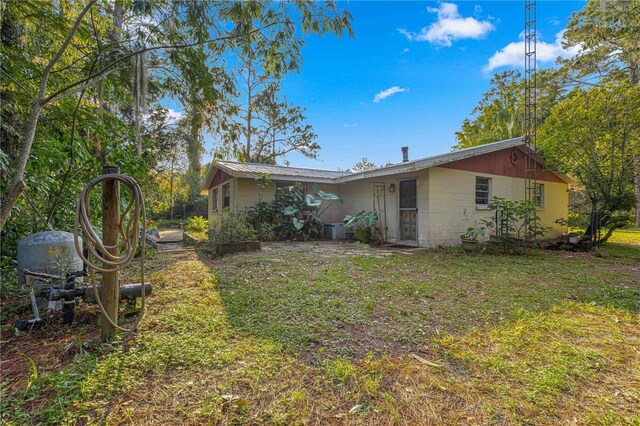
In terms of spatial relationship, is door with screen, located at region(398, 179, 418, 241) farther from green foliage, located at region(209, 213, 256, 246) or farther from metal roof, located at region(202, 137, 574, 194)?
green foliage, located at region(209, 213, 256, 246)

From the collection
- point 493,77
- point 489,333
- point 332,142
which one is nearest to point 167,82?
point 489,333

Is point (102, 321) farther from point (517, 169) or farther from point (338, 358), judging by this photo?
point (517, 169)

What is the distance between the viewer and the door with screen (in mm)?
9180

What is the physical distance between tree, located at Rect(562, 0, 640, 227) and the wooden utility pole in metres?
10.5

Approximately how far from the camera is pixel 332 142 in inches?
951

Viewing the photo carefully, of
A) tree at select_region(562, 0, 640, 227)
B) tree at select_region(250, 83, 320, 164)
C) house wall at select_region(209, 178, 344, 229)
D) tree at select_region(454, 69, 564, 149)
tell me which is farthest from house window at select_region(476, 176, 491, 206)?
tree at select_region(250, 83, 320, 164)

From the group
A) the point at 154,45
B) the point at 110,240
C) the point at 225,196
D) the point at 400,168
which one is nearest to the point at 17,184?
the point at 110,240

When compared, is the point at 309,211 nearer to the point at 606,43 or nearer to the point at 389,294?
the point at 389,294

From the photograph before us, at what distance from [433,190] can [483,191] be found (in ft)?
8.30

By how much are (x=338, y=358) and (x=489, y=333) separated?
5.08 ft

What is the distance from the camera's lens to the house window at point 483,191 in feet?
31.8

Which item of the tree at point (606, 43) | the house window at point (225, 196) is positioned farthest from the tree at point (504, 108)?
the house window at point (225, 196)

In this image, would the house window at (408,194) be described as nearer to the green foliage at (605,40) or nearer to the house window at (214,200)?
the green foliage at (605,40)

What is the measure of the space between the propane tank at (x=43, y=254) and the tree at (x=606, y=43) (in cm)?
1138
